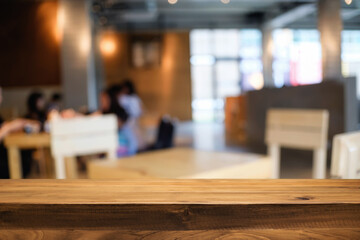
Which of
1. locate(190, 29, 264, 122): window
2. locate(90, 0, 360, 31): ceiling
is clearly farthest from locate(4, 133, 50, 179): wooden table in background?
locate(190, 29, 264, 122): window

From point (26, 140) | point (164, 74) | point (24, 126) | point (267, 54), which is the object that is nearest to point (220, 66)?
point (267, 54)

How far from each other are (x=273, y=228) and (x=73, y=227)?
1.06 ft

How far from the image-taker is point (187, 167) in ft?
5.44

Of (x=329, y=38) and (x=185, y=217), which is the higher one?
(x=329, y=38)

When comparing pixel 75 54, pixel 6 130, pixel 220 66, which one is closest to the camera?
pixel 6 130

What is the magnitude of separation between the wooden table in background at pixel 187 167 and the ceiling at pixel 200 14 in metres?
7.46

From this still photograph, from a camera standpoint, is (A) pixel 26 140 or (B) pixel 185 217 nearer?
(B) pixel 185 217

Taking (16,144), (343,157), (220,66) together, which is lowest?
(16,144)

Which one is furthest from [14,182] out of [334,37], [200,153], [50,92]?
[334,37]

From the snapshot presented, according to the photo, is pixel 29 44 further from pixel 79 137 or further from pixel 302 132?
pixel 302 132

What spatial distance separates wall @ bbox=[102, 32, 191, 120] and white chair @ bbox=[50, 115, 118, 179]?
1072cm

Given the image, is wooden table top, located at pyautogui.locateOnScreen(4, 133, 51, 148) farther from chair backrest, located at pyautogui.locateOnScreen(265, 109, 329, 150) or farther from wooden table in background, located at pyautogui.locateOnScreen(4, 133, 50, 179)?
chair backrest, located at pyautogui.locateOnScreen(265, 109, 329, 150)

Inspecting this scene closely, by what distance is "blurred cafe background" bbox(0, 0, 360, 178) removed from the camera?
2.01 m

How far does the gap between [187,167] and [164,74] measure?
38.6ft
